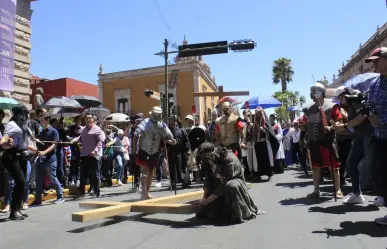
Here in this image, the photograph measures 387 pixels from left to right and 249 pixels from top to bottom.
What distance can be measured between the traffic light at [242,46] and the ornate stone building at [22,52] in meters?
8.84

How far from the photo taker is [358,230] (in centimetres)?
412

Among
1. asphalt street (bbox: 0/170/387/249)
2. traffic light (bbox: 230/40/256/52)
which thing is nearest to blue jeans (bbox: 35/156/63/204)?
asphalt street (bbox: 0/170/387/249)

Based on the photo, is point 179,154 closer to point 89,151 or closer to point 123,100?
point 89,151

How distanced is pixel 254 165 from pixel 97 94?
4473 centimetres

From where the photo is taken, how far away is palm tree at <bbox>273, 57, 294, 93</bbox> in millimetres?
63669

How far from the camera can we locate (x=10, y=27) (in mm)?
8648

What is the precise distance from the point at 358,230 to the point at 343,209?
3.92 ft

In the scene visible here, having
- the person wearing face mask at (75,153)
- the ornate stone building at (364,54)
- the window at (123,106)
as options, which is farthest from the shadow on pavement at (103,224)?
the window at (123,106)

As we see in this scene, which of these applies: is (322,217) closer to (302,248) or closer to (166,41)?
(302,248)

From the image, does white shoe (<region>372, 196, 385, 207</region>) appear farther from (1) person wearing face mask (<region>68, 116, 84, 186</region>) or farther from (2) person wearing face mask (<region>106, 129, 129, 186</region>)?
(2) person wearing face mask (<region>106, 129, 129, 186</region>)

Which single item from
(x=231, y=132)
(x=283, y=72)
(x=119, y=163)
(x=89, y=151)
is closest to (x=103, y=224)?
(x=89, y=151)

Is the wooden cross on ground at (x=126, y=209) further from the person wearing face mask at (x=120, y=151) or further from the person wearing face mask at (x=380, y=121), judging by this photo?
the person wearing face mask at (x=120, y=151)

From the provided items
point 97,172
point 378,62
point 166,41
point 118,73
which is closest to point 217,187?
point 378,62

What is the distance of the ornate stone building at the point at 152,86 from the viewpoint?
4741 centimetres
